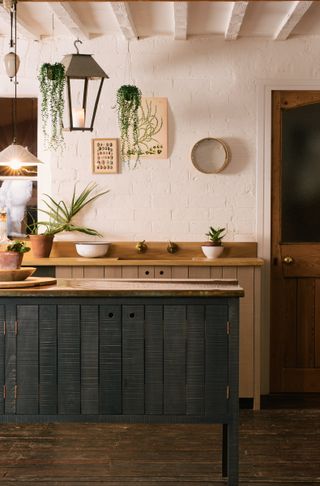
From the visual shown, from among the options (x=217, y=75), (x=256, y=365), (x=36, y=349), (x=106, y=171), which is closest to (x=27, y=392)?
(x=36, y=349)

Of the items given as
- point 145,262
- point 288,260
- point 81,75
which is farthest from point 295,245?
point 81,75

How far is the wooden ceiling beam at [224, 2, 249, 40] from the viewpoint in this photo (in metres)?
4.97

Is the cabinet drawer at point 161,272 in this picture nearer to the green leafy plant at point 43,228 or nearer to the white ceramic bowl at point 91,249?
the white ceramic bowl at point 91,249

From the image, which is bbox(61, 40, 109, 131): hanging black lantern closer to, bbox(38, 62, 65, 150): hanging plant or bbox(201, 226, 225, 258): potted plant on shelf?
bbox(38, 62, 65, 150): hanging plant

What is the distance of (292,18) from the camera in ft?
17.4

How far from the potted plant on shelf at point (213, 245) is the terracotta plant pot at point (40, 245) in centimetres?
127

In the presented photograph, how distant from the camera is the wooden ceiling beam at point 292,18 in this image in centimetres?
497

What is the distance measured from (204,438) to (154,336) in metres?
1.25

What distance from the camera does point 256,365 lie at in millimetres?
5508

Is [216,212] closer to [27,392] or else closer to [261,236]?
[261,236]

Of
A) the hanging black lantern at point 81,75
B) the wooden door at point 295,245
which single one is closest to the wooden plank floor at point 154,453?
the wooden door at point 295,245

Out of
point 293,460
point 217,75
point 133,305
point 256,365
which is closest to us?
point 133,305

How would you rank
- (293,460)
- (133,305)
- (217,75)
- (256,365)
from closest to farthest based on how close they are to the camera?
1. (133,305)
2. (293,460)
3. (256,365)
4. (217,75)

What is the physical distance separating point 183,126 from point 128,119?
→ 48 cm
